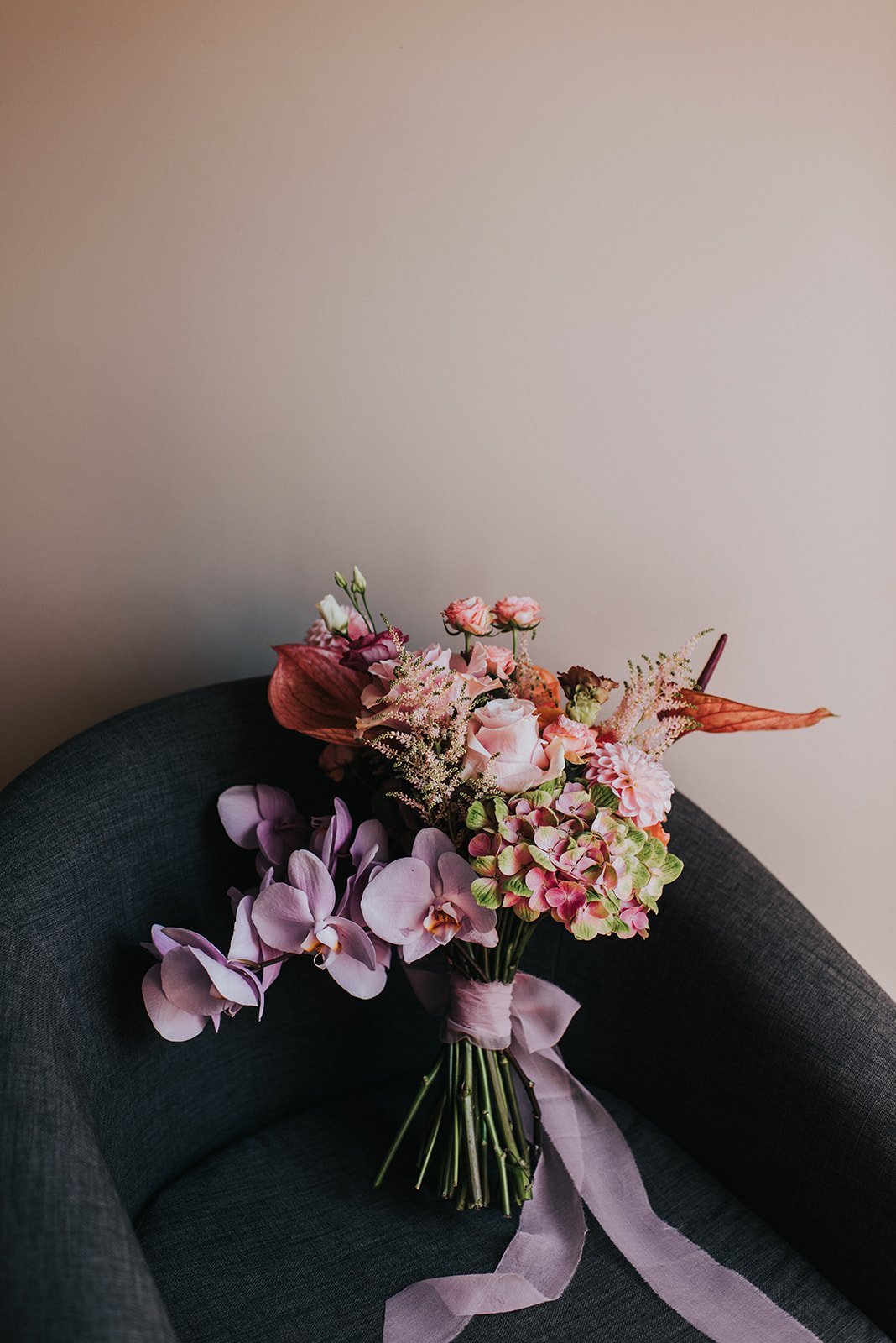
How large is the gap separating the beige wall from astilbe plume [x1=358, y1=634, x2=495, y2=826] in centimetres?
47

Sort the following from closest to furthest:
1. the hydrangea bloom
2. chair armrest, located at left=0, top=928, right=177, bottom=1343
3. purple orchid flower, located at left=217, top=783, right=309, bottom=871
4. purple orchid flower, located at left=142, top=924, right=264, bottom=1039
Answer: chair armrest, located at left=0, top=928, right=177, bottom=1343 → the hydrangea bloom → purple orchid flower, located at left=142, top=924, right=264, bottom=1039 → purple orchid flower, located at left=217, top=783, right=309, bottom=871

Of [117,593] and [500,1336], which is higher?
[117,593]

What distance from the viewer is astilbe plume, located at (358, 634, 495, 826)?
815mm

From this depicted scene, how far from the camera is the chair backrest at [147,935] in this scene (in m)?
0.90

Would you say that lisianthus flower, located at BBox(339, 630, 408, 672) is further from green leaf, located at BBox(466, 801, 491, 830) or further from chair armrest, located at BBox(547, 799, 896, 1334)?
chair armrest, located at BBox(547, 799, 896, 1334)

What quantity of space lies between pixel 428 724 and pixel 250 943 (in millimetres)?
272

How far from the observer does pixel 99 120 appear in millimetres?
1145

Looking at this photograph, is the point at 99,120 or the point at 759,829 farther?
the point at 759,829

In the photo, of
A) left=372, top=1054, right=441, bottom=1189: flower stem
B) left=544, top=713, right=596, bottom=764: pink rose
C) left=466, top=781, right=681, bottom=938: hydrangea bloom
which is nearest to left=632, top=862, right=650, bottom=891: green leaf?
left=466, top=781, right=681, bottom=938: hydrangea bloom

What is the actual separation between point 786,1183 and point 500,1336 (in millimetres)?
323

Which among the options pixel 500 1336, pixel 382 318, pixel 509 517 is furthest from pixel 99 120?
pixel 500 1336

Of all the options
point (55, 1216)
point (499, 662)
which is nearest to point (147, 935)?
point (55, 1216)

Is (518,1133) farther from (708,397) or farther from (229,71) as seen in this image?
(229,71)

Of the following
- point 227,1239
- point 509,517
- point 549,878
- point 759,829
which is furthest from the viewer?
point 759,829
